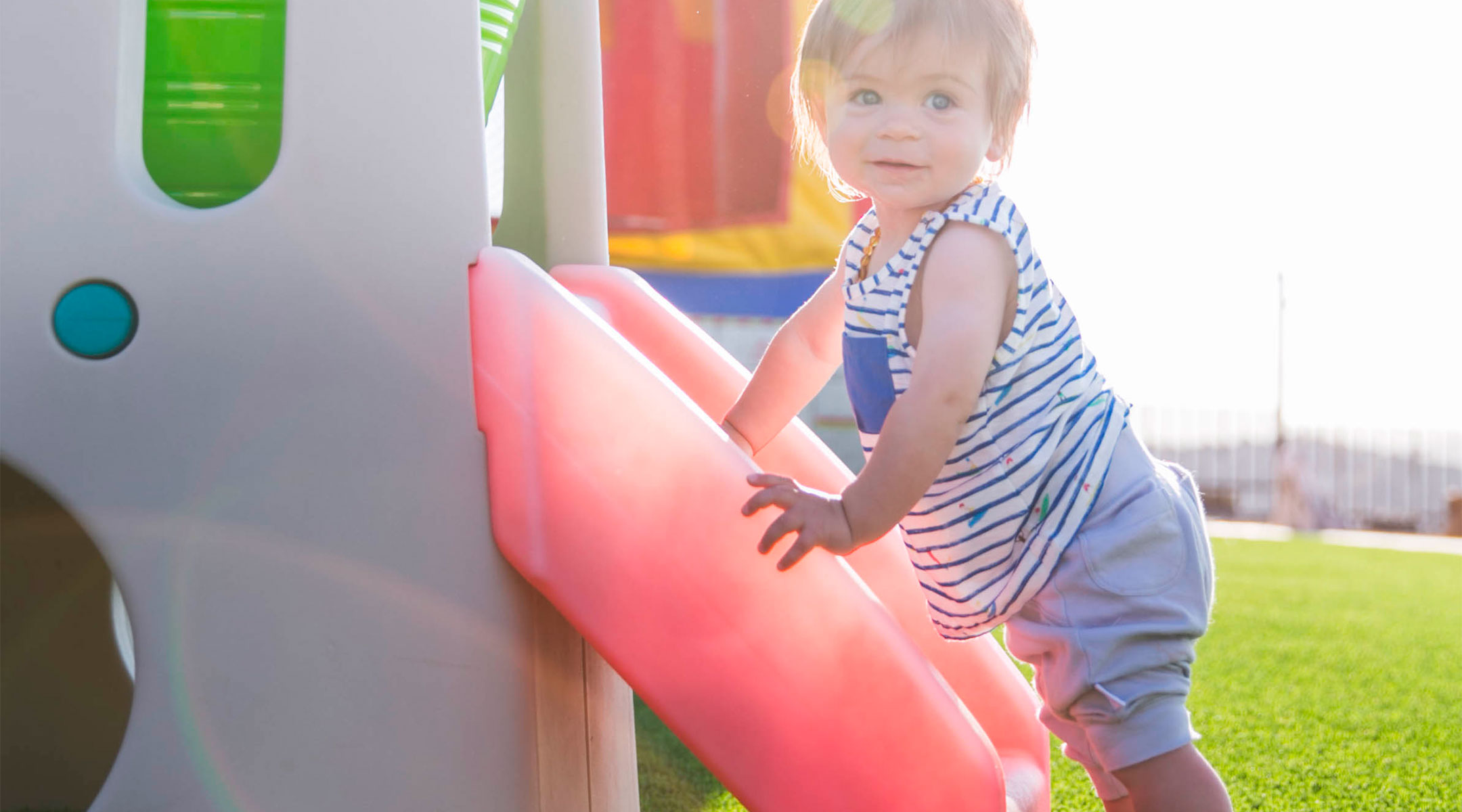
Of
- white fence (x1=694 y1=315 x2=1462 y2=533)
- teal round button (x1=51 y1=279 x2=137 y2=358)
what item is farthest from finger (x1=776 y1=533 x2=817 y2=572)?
white fence (x1=694 y1=315 x2=1462 y2=533)

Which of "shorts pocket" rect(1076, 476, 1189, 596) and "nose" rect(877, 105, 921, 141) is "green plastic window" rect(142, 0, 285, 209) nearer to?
"nose" rect(877, 105, 921, 141)

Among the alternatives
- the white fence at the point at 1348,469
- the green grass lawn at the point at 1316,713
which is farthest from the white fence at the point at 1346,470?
the green grass lawn at the point at 1316,713

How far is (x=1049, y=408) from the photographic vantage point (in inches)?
34.8

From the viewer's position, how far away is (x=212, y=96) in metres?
0.99

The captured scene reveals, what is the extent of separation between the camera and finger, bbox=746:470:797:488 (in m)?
0.80

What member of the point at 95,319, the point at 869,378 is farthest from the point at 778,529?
the point at 95,319

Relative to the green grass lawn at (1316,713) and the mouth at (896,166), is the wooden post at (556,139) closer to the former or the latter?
the mouth at (896,166)

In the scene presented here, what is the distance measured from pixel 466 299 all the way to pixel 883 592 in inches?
20.4

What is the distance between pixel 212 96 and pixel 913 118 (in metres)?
0.61

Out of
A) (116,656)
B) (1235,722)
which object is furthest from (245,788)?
(1235,722)

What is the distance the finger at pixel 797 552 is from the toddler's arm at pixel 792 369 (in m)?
0.27

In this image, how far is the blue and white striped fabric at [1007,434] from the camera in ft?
2.85

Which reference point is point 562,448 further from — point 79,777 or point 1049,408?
point 79,777

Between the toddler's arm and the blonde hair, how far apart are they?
5.1 inches
